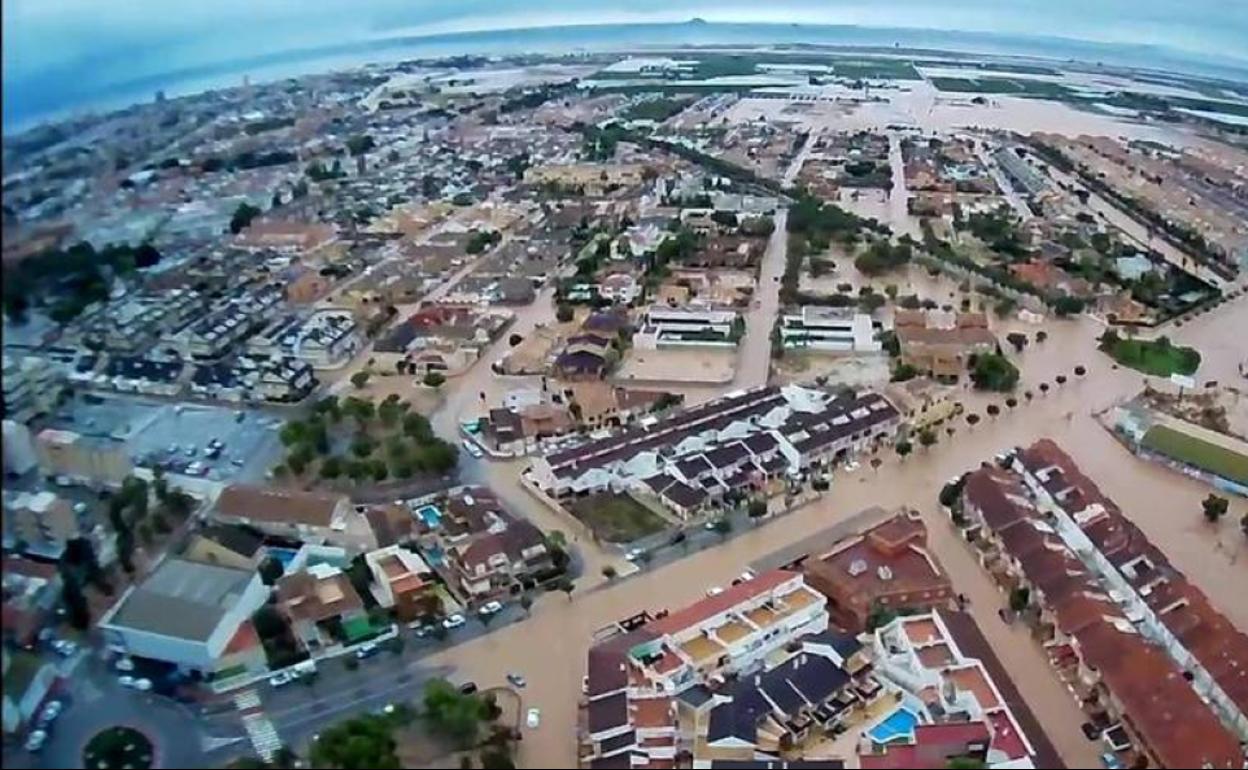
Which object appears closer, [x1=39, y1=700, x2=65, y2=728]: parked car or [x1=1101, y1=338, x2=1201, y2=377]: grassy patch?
[x1=39, y1=700, x2=65, y2=728]: parked car

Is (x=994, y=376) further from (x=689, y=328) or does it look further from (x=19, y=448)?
(x=19, y=448)

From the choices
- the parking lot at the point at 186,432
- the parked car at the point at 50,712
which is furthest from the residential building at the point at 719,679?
the parking lot at the point at 186,432

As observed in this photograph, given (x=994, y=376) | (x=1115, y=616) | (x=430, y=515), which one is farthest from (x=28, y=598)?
(x=994, y=376)

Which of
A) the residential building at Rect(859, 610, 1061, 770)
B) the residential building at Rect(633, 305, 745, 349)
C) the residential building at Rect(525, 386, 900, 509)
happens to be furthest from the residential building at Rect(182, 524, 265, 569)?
the residential building at Rect(633, 305, 745, 349)

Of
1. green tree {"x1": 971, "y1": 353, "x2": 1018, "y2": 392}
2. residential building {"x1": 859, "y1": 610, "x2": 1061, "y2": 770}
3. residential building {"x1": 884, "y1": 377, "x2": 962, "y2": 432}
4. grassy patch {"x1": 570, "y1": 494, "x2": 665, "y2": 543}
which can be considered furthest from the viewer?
green tree {"x1": 971, "y1": 353, "x2": 1018, "y2": 392}

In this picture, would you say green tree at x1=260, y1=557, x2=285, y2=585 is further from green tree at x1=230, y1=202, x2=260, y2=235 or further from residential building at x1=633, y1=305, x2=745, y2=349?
green tree at x1=230, y1=202, x2=260, y2=235

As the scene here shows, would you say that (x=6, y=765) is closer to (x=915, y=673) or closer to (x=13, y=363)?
(x=13, y=363)

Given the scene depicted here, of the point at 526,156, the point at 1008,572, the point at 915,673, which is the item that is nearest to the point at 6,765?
the point at 915,673

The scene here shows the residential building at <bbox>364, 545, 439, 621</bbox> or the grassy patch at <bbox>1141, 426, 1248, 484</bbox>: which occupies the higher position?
the grassy patch at <bbox>1141, 426, 1248, 484</bbox>
